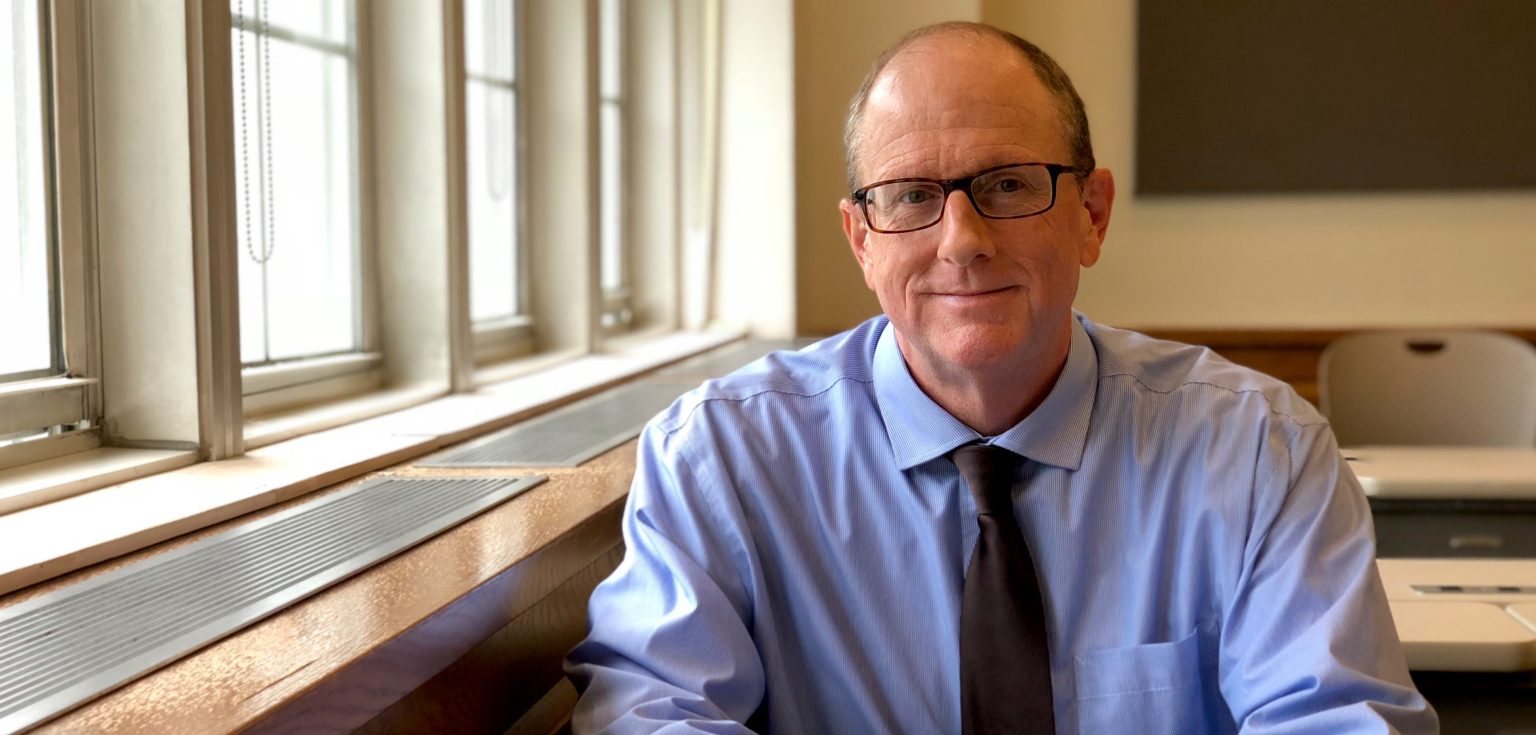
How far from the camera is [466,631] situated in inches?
50.3

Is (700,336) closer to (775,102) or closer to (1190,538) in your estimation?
(775,102)

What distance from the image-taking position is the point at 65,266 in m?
1.74

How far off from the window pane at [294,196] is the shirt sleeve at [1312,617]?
1512 millimetres

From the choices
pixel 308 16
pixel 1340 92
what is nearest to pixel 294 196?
pixel 308 16

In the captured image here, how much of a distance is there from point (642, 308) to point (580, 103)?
3.80 feet

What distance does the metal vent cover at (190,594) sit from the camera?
100 cm

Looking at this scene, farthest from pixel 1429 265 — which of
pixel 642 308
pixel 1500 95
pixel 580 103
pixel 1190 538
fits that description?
pixel 1190 538

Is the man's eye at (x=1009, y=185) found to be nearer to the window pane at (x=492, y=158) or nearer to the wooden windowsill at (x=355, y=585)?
the wooden windowsill at (x=355, y=585)

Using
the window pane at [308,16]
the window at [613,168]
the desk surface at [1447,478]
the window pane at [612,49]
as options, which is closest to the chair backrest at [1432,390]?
the desk surface at [1447,478]

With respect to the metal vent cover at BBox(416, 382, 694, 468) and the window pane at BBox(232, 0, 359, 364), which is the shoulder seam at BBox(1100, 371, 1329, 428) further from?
the window pane at BBox(232, 0, 359, 364)

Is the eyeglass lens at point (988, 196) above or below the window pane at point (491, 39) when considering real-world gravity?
below

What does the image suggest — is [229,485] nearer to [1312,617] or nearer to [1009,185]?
[1009,185]

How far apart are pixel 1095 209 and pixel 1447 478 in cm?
105

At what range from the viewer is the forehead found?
4.84ft
